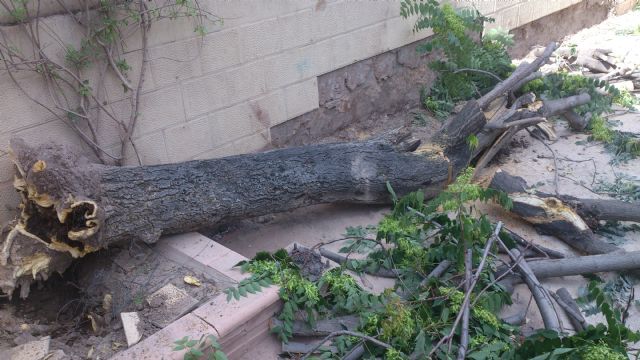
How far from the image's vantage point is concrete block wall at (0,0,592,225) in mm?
2979

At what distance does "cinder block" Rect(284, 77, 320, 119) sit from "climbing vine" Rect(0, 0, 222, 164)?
3.57ft

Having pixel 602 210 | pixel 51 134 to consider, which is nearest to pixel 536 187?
pixel 602 210

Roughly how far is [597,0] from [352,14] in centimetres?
554

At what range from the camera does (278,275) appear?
8.67ft

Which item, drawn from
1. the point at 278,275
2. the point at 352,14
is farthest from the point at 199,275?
the point at 352,14

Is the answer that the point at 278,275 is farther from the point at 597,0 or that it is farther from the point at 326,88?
the point at 597,0

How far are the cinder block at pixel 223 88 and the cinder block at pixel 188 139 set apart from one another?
82mm

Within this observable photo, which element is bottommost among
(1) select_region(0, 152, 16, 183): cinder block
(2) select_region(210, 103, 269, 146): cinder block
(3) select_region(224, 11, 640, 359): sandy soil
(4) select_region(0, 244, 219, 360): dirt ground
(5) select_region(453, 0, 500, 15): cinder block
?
(3) select_region(224, 11, 640, 359): sandy soil

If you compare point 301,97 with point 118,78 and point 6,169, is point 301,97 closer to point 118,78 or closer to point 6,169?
point 118,78

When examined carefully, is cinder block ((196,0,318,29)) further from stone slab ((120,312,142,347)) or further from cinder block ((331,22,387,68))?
stone slab ((120,312,142,347))

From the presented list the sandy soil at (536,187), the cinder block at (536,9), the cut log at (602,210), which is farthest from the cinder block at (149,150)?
the cinder block at (536,9)

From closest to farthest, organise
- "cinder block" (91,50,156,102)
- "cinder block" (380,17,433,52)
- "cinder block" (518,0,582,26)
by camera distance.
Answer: "cinder block" (91,50,156,102)
"cinder block" (380,17,433,52)
"cinder block" (518,0,582,26)

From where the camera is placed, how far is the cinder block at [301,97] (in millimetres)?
4391

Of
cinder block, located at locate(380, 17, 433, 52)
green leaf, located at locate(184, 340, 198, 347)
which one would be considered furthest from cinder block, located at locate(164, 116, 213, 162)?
cinder block, located at locate(380, 17, 433, 52)
